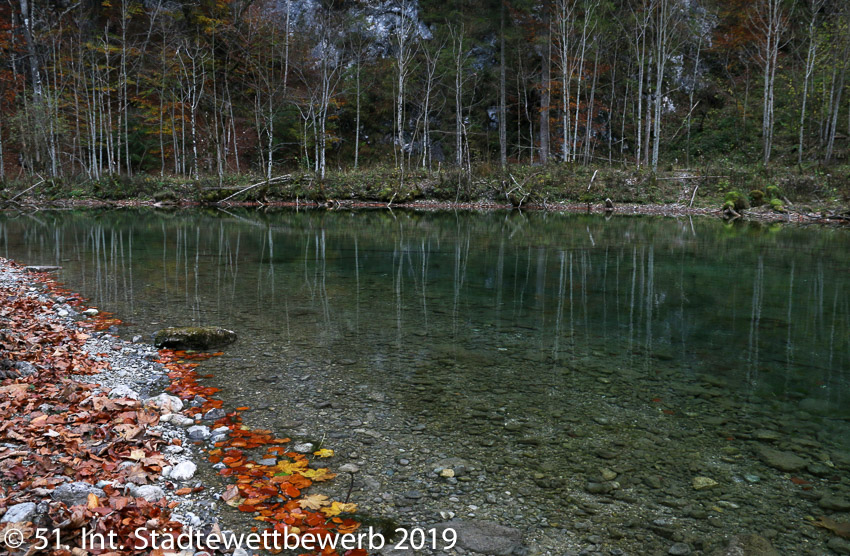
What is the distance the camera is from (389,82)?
41.1m

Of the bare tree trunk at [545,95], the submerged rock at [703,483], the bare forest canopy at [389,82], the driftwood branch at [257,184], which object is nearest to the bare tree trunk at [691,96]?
the bare forest canopy at [389,82]

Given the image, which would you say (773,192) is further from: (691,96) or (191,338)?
(191,338)

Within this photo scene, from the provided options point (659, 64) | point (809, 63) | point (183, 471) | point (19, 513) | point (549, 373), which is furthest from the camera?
point (659, 64)

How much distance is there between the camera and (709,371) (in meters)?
5.84

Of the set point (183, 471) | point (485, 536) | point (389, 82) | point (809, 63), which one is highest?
point (389, 82)

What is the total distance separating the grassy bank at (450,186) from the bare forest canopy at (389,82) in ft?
4.23

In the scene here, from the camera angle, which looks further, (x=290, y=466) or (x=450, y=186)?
(x=450, y=186)

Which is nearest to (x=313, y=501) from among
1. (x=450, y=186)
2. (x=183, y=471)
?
(x=183, y=471)

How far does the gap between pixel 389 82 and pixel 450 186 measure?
42.9 ft

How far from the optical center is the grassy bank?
29.1 metres

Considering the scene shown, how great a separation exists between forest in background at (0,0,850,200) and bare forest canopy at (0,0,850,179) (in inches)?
6.8

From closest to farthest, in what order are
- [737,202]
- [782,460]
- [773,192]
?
[782,460], [737,202], [773,192]

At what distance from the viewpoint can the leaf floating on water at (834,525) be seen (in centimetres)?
317

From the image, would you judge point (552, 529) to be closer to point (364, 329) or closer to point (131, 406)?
point (131, 406)
